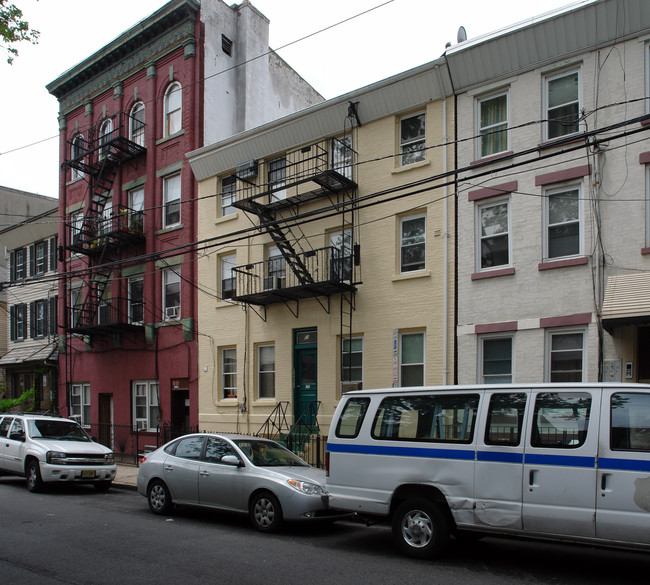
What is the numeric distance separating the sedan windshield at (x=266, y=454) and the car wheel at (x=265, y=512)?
2.16 ft

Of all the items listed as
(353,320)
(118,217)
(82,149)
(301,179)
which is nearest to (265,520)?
(353,320)

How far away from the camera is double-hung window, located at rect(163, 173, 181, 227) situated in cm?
2255

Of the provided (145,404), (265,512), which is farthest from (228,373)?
(265,512)

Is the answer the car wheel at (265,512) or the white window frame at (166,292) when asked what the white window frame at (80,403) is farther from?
the car wheel at (265,512)

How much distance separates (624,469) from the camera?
6.71 meters

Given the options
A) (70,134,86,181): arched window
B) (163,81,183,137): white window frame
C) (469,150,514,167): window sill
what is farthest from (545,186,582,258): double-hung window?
(70,134,86,181): arched window

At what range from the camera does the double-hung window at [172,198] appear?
2255 centimetres

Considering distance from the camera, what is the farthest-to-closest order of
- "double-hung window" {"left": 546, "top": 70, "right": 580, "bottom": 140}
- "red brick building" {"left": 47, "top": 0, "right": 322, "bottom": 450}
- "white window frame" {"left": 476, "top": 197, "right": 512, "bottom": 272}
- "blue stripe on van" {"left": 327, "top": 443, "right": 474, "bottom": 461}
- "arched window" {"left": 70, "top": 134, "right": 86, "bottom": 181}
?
"arched window" {"left": 70, "top": 134, "right": 86, "bottom": 181}
"red brick building" {"left": 47, "top": 0, "right": 322, "bottom": 450}
"white window frame" {"left": 476, "top": 197, "right": 512, "bottom": 272}
"double-hung window" {"left": 546, "top": 70, "right": 580, "bottom": 140}
"blue stripe on van" {"left": 327, "top": 443, "right": 474, "bottom": 461}

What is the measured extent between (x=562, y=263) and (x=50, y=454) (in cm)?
1145

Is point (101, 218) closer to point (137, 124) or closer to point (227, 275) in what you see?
point (137, 124)

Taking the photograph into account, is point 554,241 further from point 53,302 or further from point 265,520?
point 53,302

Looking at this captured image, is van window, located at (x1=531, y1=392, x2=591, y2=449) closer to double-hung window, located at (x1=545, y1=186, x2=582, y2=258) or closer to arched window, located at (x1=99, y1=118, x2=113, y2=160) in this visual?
double-hung window, located at (x1=545, y1=186, x2=582, y2=258)

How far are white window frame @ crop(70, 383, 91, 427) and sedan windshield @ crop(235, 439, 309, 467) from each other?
54.7 feet

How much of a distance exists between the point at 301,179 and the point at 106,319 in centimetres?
1073
